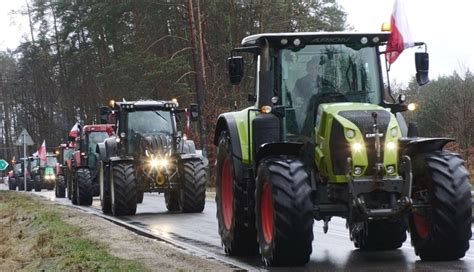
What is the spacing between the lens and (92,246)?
11.8 metres

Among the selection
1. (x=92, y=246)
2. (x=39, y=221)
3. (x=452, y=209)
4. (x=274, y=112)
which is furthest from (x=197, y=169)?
(x=452, y=209)

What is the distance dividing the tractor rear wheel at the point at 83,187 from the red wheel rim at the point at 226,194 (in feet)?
47.9

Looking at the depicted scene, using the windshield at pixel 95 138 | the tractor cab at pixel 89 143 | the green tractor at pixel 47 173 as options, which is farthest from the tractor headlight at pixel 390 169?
the green tractor at pixel 47 173

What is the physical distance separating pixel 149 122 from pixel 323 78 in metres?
11.2

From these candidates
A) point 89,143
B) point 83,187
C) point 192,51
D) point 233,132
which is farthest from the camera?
point 192,51

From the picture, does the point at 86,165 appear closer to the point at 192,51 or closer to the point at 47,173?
the point at 192,51

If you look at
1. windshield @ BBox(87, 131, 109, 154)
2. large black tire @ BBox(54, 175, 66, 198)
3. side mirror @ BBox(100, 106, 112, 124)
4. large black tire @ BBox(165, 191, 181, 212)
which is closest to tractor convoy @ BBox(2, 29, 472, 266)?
large black tire @ BBox(165, 191, 181, 212)

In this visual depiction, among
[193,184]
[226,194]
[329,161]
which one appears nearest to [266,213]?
[329,161]

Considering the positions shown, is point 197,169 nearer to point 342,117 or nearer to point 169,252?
point 169,252

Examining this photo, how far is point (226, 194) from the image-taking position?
11688 mm

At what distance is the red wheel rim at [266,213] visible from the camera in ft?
30.6

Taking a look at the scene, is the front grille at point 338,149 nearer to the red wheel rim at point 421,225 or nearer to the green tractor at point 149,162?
the red wheel rim at point 421,225

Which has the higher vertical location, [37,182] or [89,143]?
[89,143]

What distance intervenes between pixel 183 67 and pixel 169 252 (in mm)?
28125
